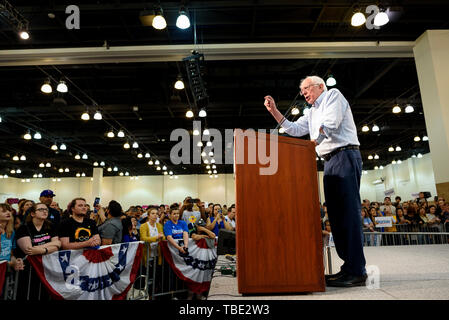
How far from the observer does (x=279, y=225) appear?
5.80 feet

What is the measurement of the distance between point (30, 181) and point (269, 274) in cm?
3180

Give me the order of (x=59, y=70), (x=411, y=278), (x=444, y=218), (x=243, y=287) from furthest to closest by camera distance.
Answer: (x=59, y=70), (x=444, y=218), (x=411, y=278), (x=243, y=287)

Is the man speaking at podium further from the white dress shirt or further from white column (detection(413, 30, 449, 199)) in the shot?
white column (detection(413, 30, 449, 199))

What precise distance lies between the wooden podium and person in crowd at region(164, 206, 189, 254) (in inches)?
149

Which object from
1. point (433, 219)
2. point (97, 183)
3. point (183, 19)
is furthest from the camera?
point (97, 183)

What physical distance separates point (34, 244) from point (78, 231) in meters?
0.54

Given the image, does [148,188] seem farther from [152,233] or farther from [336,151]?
[336,151]

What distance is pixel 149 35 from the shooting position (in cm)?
698

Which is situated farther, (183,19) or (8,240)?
(183,19)

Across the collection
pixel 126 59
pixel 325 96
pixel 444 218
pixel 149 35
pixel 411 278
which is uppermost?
pixel 149 35

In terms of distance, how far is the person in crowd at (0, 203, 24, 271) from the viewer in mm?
3275

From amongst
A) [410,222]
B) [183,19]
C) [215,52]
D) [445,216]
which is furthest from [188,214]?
[410,222]
